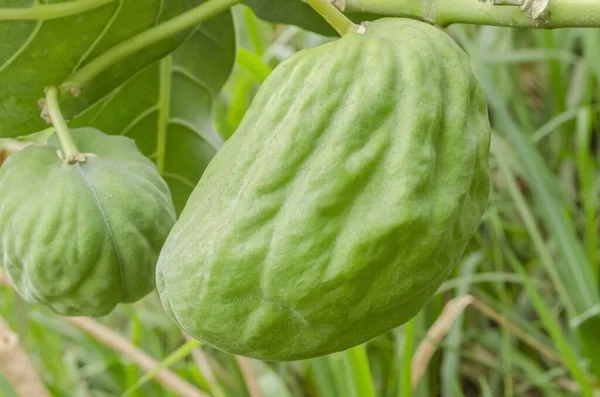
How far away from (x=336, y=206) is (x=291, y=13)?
43cm

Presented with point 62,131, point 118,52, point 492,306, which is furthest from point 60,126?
point 492,306

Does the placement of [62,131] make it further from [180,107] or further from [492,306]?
[492,306]

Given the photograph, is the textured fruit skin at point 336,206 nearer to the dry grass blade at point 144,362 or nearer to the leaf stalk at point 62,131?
the leaf stalk at point 62,131

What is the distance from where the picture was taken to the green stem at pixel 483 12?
1.57 ft

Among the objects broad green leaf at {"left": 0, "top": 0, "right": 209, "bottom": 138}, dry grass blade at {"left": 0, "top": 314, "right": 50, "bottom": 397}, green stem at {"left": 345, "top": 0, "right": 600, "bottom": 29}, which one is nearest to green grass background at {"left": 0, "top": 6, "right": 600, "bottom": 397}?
dry grass blade at {"left": 0, "top": 314, "right": 50, "bottom": 397}

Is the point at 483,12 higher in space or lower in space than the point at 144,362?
higher

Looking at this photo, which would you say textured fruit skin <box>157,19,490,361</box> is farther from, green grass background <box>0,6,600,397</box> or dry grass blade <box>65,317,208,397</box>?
dry grass blade <box>65,317,208,397</box>

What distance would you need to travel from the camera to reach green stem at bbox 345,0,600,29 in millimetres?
480

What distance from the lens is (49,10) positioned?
0.66 m

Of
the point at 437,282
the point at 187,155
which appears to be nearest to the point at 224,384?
the point at 187,155

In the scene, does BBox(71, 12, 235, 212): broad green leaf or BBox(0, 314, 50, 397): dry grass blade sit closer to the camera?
BBox(71, 12, 235, 212): broad green leaf

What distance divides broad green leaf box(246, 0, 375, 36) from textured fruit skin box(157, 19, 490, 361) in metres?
0.33

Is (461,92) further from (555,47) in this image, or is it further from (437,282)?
(555,47)

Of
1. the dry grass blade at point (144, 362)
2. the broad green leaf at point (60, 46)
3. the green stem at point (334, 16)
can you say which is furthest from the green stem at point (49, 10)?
the dry grass blade at point (144, 362)
